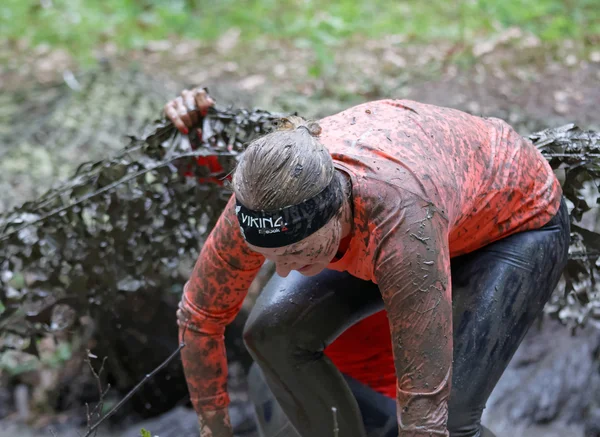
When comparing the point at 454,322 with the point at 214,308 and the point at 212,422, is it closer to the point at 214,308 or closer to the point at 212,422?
the point at 214,308

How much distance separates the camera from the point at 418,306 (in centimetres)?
180

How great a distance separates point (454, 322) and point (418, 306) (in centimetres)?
43

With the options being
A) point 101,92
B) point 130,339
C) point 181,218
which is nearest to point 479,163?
point 181,218

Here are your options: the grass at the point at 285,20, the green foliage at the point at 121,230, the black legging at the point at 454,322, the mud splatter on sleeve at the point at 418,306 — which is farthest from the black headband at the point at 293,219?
the grass at the point at 285,20

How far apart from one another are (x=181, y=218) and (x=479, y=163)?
1.44 m

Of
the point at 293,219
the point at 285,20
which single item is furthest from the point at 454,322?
the point at 285,20

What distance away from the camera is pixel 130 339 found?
3574 millimetres

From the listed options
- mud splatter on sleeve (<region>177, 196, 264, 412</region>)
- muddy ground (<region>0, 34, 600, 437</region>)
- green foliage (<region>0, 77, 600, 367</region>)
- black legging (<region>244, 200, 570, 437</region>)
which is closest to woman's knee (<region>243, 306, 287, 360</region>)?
black legging (<region>244, 200, 570, 437</region>)

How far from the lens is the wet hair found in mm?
1746

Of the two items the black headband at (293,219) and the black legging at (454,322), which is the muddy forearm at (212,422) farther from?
the black headband at (293,219)

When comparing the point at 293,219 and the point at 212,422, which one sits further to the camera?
the point at 212,422

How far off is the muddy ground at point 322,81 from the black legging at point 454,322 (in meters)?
1.23

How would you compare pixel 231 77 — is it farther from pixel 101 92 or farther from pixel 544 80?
pixel 544 80

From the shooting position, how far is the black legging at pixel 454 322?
2.14 meters
